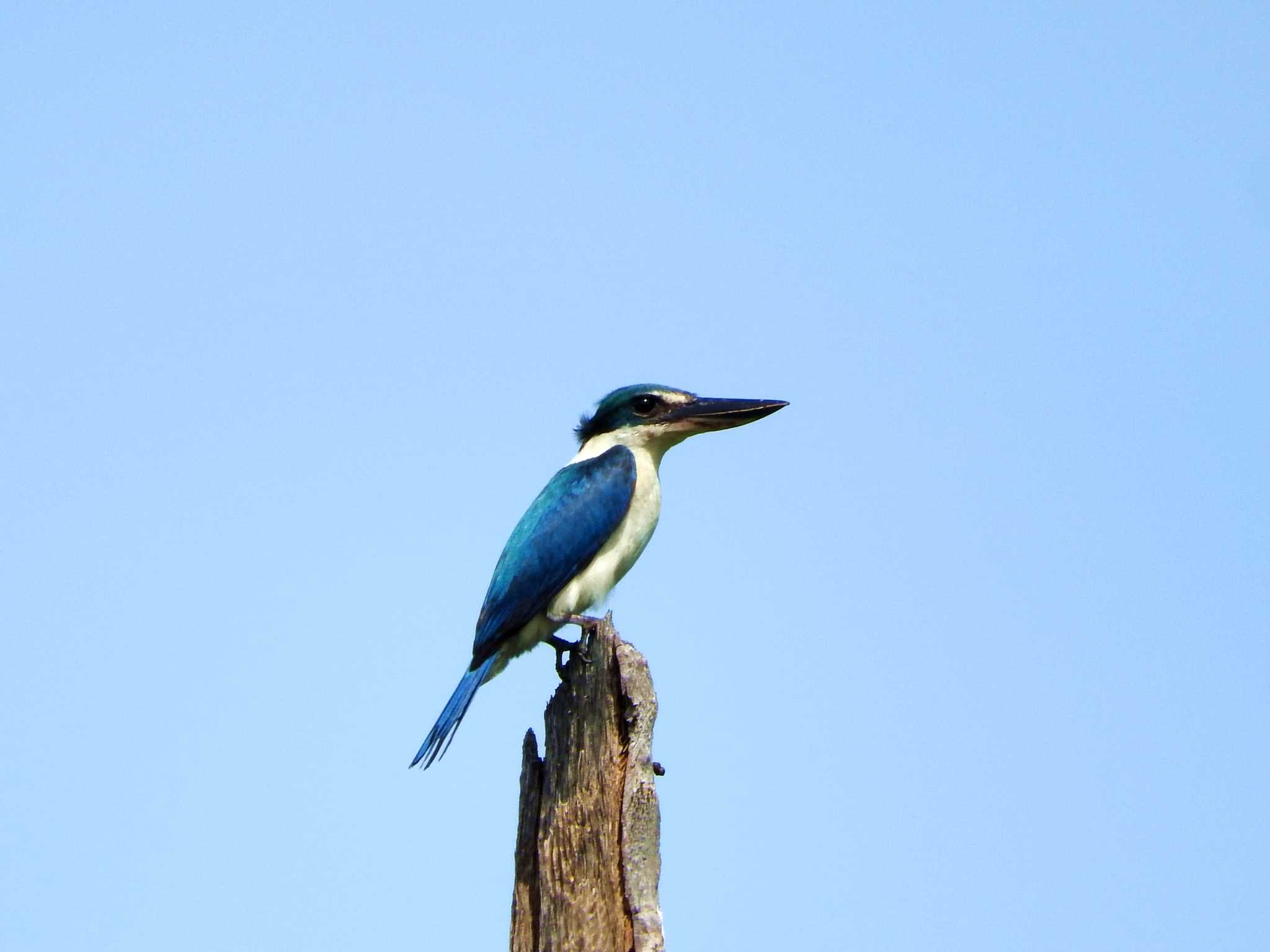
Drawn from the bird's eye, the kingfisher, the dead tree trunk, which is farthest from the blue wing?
the dead tree trunk

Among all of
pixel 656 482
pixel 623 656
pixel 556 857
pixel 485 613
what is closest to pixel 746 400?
pixel 656 482

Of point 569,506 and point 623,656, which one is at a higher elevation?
point 569,506

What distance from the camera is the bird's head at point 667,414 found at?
9.27 metres

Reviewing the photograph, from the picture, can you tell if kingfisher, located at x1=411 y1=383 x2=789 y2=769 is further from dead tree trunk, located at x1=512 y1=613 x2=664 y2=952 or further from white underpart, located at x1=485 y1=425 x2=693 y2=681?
dead tree trunk, located at x1=512 y1=613 x2=664 y2=952

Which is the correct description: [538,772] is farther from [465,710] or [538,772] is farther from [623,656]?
[465,710]

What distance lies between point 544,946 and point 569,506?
11.4ft

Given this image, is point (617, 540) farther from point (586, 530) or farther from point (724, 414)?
point (724, 414)

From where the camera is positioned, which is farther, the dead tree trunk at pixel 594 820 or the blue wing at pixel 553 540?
the blue wing at pixel 553 540

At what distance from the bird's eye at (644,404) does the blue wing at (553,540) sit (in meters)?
0.37

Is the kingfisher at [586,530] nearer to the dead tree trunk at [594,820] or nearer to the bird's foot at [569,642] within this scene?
the bird's foot at [569,642]

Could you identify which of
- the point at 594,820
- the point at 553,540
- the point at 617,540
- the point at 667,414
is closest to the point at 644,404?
the point at 667,414

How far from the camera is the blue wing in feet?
27.0

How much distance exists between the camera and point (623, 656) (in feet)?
19.8

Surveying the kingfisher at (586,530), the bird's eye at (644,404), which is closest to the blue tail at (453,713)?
the kingfisher at (586,530)
